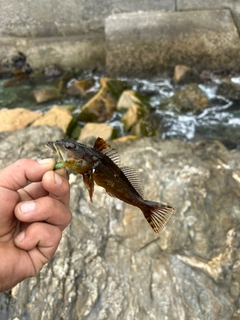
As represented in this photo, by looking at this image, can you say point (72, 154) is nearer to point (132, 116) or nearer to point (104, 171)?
point (104, 171)

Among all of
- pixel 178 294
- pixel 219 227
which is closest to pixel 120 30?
pixel 219 227

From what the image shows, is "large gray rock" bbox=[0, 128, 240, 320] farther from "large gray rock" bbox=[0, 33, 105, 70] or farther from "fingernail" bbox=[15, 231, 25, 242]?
"large gray rock" bbox=[0, 33, 105, 70]

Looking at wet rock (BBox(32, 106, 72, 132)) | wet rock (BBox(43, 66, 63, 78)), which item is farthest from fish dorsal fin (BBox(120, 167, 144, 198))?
wet rock (BBox(43, 66, 63, 78))

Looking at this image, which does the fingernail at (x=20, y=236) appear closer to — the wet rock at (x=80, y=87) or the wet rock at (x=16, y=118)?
the wet rock at (x=16, y=118)

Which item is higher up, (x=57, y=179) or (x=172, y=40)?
(x=57, y=179)

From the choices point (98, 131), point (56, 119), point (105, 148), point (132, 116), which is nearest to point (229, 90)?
point (132, 116)

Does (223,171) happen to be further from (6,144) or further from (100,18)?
(100,18)

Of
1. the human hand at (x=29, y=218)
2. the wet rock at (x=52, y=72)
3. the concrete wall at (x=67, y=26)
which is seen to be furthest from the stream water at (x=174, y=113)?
the human hand at (x=29, y=218)
